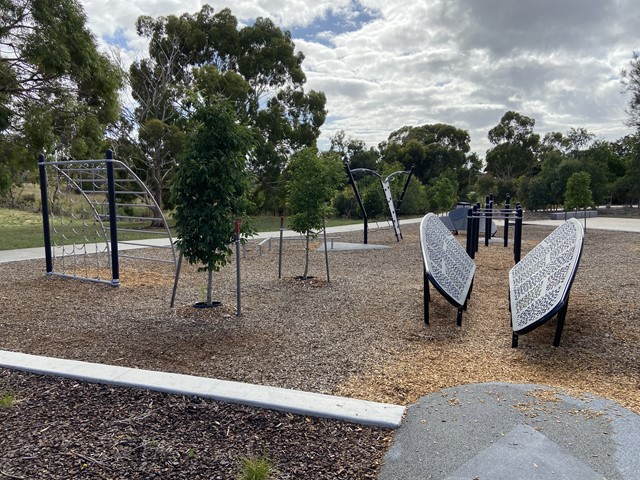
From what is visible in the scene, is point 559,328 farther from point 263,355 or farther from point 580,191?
point 580,191

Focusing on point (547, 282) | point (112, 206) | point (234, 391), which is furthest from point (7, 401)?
point (547, 282)

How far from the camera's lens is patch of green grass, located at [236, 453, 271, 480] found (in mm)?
2250

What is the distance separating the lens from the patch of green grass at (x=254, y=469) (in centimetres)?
225

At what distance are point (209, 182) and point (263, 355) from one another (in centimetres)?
204

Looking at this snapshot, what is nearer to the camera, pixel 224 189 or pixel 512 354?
pixel 512 354

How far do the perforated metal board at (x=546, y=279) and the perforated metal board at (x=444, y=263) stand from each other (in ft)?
1.92

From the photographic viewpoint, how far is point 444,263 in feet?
19.1

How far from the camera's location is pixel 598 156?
117ft

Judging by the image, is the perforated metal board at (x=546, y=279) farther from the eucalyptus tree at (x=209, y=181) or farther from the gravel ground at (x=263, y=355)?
the eucalyptus tree at (x=209, y=181)

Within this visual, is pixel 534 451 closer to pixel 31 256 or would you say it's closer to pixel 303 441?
pixel 303 441

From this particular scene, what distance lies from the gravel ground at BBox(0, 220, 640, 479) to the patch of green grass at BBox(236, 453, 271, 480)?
0.18 feet

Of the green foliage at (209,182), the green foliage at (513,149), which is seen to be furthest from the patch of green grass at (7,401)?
the green foliage at (513,149)

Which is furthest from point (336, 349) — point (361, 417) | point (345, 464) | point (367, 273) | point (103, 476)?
point (367, 273)

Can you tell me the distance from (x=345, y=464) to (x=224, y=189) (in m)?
3.54
